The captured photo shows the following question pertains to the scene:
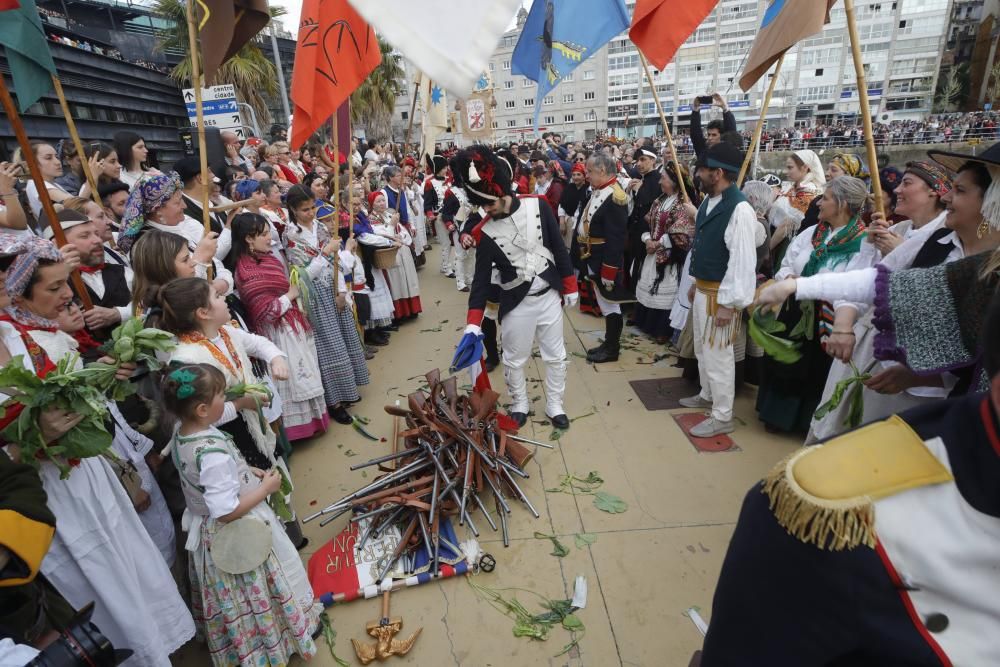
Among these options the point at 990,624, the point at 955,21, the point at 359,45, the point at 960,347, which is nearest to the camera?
the point at 990,624

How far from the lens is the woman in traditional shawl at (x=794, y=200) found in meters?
4.98

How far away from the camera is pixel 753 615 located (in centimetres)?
99

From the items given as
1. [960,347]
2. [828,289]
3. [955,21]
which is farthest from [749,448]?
[955,21]

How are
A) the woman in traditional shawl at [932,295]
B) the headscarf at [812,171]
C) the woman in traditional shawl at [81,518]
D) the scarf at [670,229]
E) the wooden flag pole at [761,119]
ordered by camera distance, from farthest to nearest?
the headscarf at [812,171] → the scarf at [670,229] → the wooden flag pole at [761,119] → the woman in traditional shawl at [81,518] → the woman in traditional shawl at [932,295]

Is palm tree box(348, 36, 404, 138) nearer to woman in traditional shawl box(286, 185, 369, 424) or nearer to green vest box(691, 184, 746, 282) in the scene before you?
woman in traditional shawl box(286, 185, 369, 424)

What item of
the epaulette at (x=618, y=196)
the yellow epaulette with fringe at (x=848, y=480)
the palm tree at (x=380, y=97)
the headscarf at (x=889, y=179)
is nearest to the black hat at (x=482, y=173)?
the epaulette at (x=618, y=196)

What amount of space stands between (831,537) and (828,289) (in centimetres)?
157

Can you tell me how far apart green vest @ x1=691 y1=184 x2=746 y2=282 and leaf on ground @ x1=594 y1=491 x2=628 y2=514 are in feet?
6.03

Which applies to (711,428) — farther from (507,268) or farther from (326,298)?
(326,298)

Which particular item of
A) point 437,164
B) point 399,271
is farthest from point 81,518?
point 437,164

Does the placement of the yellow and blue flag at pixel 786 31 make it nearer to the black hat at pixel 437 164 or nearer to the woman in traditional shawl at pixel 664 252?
the woman in traditional shawl at pixel 664 252

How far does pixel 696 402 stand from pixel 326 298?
3.48m

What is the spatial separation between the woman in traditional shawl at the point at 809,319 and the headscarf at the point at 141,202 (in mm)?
4078

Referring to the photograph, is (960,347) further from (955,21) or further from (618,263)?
(955,21)
